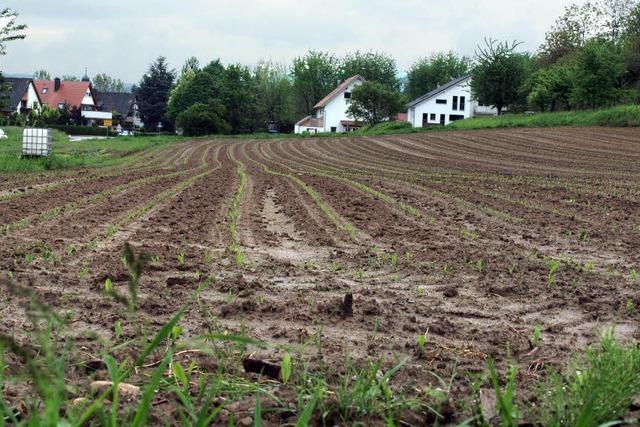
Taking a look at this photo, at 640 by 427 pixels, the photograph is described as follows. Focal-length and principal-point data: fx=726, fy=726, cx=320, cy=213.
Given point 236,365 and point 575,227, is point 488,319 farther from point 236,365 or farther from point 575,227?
point 575,227

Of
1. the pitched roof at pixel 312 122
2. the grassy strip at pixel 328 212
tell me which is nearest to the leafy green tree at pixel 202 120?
the pitched roof at pixel 312 122

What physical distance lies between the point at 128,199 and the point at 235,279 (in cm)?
823

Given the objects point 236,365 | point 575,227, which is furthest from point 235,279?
point 575,227

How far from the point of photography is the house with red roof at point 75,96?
110 metres

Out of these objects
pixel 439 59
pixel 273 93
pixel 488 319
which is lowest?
pixel 488 319

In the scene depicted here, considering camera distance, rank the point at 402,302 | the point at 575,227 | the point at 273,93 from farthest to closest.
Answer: the point at 273,93, the point at 575,227, the point at 402,302

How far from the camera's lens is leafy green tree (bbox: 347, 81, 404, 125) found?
74812 mm

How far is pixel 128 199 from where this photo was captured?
45.3 feet

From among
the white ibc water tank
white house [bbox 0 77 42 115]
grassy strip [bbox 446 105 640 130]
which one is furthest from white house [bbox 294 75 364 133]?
the white ibc water tank

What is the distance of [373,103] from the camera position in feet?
248

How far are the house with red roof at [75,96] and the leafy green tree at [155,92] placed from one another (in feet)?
53.3

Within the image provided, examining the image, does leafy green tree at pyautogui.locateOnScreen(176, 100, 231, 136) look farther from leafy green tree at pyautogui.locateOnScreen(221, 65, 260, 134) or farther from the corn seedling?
the corn seedling

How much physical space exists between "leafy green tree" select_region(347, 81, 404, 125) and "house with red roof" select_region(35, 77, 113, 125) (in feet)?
168

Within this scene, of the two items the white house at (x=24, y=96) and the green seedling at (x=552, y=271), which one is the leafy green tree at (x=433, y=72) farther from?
the green seedling at (x=552, y=271)
